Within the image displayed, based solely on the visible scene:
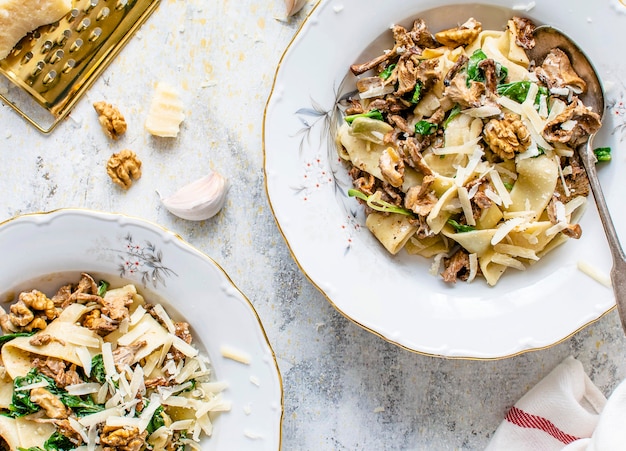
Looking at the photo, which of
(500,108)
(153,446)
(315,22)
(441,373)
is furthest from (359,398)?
(315,22)

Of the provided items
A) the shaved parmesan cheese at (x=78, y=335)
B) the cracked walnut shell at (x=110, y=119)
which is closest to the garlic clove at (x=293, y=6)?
the cracked walnut shell at (x=110, y=119)

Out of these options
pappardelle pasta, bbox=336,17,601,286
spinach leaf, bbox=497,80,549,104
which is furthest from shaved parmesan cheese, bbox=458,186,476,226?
spinach leaf, bbox=497,80,549,104

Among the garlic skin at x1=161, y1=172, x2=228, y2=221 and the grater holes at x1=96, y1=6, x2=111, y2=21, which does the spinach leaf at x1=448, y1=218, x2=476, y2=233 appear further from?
the grater holes at x1=96, y1=6, x2=111, y2=21

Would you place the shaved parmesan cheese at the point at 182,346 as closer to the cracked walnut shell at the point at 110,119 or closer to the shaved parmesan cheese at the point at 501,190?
the cracked walnut shell at the point at 110,119

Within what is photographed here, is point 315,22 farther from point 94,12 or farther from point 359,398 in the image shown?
point 359,398

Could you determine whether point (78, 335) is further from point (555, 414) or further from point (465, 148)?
point (555, 414)

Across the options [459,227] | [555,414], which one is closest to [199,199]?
[459,227]
